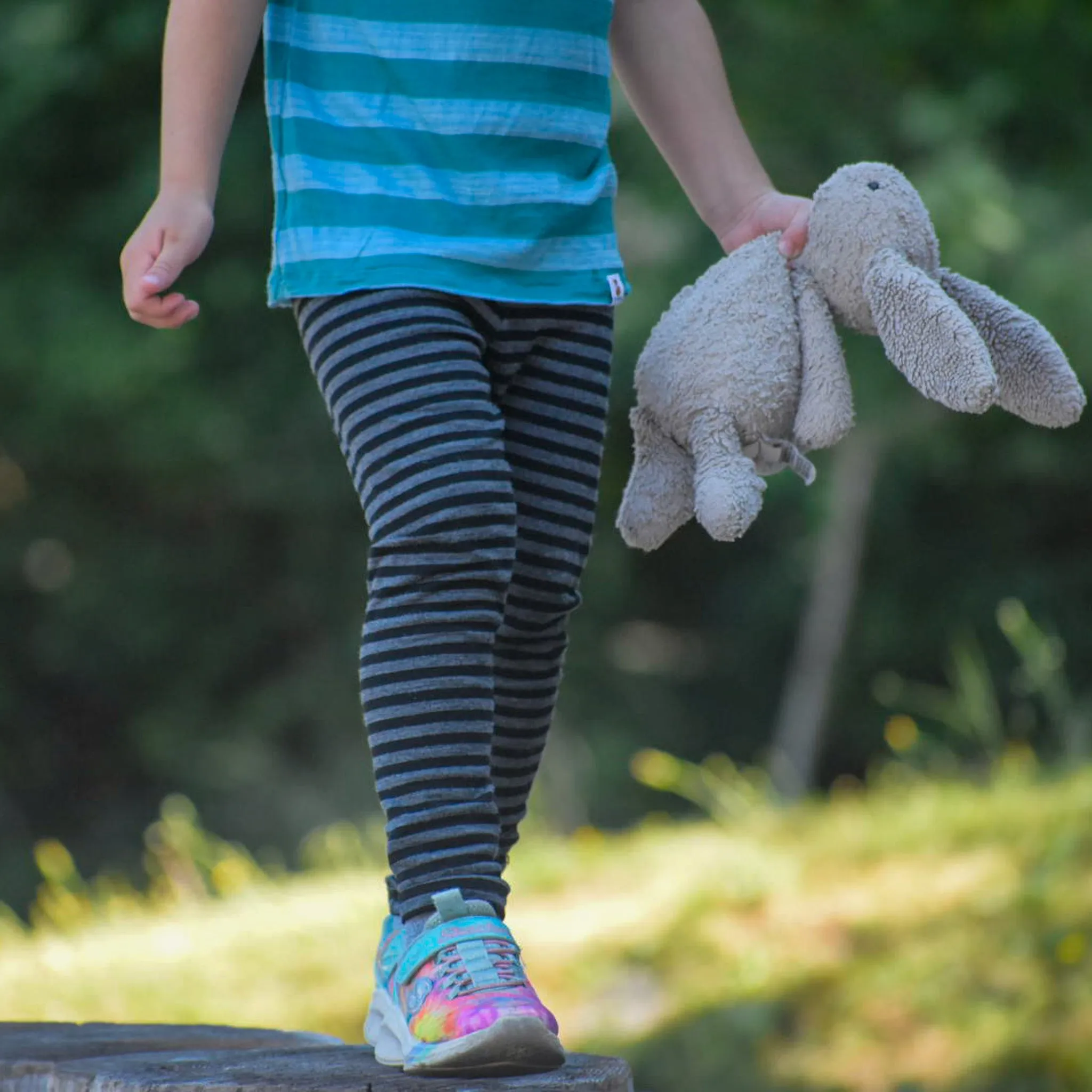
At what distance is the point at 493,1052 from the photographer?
4.42ft

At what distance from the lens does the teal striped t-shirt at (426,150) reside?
4.84 ft

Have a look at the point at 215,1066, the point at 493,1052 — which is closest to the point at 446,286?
the point at 493,1052

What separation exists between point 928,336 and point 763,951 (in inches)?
81.5

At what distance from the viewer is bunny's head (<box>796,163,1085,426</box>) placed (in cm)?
149

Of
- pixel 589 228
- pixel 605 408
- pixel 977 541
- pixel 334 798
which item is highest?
pixel 589 228

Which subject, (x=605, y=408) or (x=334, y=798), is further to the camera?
(x=334, y=798)

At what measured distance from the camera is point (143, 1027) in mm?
2021

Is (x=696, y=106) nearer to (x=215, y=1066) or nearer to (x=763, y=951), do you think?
(x=215, y=1066)

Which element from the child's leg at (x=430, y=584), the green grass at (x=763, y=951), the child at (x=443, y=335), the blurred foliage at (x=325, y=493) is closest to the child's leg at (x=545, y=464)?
the child at (x=443, y=335)

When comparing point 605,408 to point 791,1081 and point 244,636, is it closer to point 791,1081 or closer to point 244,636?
point 791,1081

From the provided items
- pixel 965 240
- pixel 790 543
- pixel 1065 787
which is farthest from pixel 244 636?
pixel 1065 787

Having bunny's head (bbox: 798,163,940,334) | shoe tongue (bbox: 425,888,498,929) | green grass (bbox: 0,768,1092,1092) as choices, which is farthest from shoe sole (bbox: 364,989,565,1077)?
green grass (bbox: 0,768,1092,1092)

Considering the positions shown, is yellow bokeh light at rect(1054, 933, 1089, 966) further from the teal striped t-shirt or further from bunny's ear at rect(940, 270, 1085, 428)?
the teal striped t-shirt

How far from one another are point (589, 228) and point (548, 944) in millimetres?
2274
